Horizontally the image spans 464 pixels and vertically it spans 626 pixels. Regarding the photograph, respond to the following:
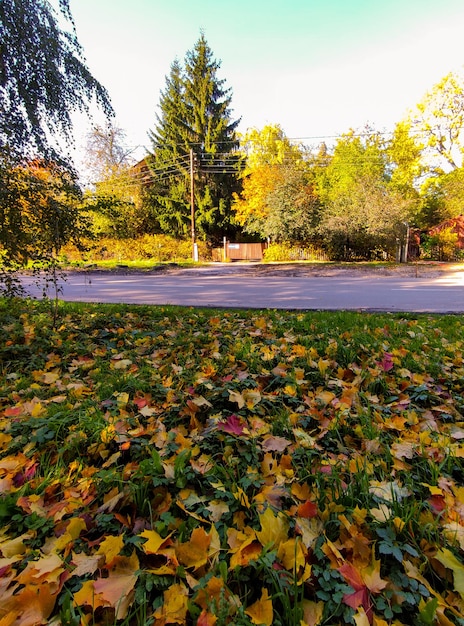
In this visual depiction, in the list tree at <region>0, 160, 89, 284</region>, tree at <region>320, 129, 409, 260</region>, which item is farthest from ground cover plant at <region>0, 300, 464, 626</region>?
tree at <region>320, 129, 409, 260</region>

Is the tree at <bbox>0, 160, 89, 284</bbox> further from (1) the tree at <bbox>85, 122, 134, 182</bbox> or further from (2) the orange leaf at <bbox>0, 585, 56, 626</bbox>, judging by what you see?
(1) the tree at <bbox>85, 122, 134, 182</bbox>

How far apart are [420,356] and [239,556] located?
281 centimetres

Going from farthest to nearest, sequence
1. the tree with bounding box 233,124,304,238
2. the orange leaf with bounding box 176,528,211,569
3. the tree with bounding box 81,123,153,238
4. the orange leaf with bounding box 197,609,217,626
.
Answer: the tree with bounding box 81,123,153,238, the tree with bounding box 233,124,304,238, the orange leaf with bounding box 176,528,211,569, the orange leaf with bounding box 197,609,217,626

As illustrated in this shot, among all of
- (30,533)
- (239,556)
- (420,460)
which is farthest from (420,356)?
(30,533)

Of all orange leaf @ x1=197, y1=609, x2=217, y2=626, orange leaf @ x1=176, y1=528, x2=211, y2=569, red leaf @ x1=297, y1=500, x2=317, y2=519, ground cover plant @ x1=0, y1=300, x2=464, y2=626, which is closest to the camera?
orange leaf @ x1=197, y1=609, x2=217, y2=626

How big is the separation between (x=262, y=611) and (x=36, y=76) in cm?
522

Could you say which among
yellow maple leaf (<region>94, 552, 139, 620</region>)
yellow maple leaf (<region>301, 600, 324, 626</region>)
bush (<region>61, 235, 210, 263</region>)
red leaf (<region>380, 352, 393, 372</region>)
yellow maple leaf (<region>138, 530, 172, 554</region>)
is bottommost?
yellow maple leaf (<region>301, 600, 324, 626</region>)

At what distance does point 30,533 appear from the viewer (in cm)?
147

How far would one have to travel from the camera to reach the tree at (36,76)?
395 centimetres

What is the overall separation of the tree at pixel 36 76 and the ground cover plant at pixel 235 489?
8.72 feet

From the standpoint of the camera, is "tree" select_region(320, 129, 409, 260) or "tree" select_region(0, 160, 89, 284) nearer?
"tree" select_region(0, 160, 89, 284)

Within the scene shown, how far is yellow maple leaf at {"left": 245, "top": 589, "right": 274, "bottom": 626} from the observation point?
3.56 feet

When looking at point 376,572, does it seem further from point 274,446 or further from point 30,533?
point 30,533

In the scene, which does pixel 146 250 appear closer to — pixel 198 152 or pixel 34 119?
pixel 198 152
